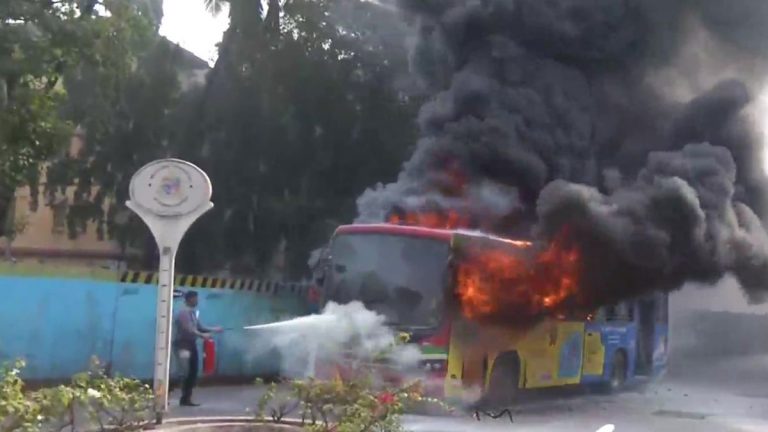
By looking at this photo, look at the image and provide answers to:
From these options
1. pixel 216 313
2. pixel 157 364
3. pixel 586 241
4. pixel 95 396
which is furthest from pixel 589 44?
pixel 95 396

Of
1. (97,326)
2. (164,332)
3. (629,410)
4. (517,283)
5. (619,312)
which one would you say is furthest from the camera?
(619,312)

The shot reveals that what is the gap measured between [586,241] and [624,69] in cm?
458

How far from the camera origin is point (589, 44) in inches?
653

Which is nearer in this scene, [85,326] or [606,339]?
[85,326]

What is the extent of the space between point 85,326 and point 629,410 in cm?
738

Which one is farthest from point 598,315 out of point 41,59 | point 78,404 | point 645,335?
point 78,404

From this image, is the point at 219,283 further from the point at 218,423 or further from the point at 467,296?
the point at 218,423

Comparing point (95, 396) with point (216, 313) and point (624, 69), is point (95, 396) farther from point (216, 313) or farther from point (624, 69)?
point (624, 69)

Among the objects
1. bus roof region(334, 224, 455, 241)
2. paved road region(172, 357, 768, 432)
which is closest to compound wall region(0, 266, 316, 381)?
paved road region(172, 357, 768, 432)

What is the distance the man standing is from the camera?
12297mm

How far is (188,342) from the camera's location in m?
12.5

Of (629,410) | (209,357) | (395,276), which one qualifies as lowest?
(629,410)

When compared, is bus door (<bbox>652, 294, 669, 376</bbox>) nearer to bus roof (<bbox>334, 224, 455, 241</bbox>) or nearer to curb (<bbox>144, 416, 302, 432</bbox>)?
bus roof (<bbox>334, 224, 455, 241</bbox>)

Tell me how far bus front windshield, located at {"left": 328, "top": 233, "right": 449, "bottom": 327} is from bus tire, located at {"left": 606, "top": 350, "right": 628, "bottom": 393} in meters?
5.78
